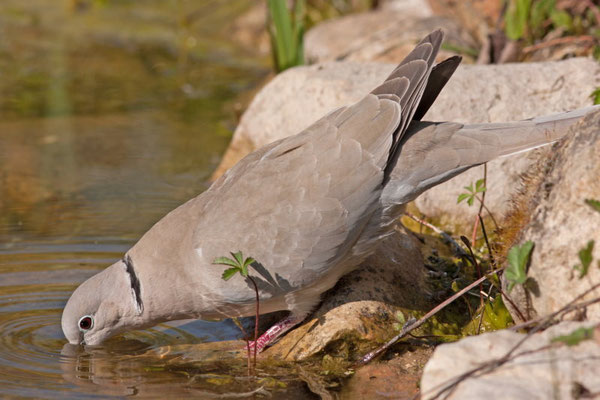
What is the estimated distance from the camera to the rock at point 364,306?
422 cm

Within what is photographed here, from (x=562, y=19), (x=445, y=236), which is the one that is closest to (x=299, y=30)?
(x=562, y=19)

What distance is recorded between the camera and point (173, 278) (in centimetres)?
441

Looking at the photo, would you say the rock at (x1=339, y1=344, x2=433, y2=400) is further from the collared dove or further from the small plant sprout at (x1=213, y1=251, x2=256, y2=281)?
the small plant sprout at (x1=213, y1=251, x2=256, y2=281)

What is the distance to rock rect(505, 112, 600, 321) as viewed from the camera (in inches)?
137

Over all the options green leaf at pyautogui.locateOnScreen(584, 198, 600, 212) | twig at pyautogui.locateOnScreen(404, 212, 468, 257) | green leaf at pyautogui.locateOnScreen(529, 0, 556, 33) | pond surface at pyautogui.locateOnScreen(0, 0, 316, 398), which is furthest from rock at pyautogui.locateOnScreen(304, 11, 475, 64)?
green leaf at pyautogui.locateOnScreen(584, 198, 600, 212)

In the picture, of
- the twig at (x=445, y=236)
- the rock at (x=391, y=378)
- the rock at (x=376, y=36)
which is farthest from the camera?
the rock at (x=376, y=36)

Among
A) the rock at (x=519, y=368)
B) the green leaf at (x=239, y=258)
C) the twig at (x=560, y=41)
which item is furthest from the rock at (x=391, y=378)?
the twig at (x=560, y=41)

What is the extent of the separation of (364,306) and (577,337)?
1550 millimetres

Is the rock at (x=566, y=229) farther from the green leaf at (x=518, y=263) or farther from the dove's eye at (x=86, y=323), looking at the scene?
the dove's eye at (x=86, y=323)

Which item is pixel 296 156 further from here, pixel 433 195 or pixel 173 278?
pixel 433 195

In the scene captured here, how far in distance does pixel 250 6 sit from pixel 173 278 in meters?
7.18

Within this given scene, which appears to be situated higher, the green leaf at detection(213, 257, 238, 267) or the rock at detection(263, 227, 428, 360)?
the green leaf at detection(213, 257, 238, 267)

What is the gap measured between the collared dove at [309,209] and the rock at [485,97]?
1.11m

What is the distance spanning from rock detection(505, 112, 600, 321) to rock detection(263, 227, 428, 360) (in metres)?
0.83
